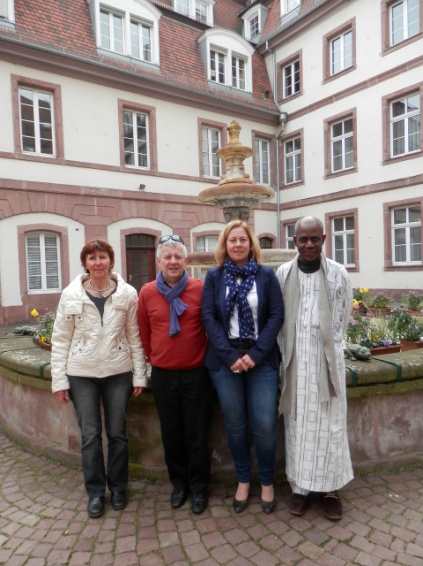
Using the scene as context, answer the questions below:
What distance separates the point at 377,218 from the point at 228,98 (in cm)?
682

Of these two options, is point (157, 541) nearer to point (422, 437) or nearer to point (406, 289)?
point (422, 437)

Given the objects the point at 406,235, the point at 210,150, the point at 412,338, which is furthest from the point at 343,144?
the point at 412,338

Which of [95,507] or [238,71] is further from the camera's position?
[238,71]

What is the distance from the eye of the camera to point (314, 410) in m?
2.80

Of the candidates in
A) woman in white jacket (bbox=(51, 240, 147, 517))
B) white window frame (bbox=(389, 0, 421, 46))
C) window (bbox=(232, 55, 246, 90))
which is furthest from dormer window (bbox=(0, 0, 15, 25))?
woman in white jacket (bbox=(51, 240, 147, 517))

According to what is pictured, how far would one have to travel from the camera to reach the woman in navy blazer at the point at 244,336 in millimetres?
2723

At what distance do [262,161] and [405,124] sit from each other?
18.9 feet

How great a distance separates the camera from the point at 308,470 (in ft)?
9.25

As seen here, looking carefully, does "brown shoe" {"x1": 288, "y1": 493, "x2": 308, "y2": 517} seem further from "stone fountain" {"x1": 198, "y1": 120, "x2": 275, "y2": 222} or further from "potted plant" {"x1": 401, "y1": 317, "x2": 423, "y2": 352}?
"stone fountain" {"x1": 198, "y1": 120, "x2": 275, "y2": 222}

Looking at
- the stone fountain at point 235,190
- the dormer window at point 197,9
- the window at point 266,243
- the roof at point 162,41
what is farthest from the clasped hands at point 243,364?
the dormer window at point 197,9

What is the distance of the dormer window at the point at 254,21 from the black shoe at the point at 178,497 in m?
19.7

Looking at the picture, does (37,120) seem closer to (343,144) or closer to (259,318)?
(343,144)

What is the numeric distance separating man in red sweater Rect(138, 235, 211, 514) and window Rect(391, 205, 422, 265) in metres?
12.6

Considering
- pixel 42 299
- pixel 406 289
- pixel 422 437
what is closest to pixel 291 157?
pixel 406 289
